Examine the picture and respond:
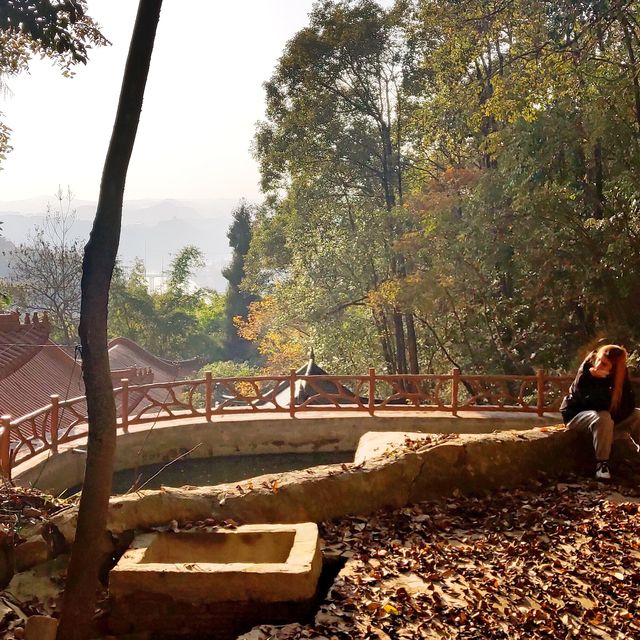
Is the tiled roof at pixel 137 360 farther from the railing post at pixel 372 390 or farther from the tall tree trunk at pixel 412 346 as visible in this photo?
the railing post at pixel 372 390

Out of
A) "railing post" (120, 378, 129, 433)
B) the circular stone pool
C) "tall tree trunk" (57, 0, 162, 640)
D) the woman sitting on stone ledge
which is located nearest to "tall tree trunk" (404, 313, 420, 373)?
the circular stone pool

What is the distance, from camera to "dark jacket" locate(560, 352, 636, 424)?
629 cm

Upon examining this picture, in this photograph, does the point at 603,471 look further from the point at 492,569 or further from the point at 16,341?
the point at 16,341

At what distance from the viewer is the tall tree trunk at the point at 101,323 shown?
11.9 ft

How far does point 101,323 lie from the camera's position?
3686 mm

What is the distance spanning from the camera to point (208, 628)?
4270 mm

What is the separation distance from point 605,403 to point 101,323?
5.04 m

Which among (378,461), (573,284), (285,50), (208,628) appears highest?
(285,50)

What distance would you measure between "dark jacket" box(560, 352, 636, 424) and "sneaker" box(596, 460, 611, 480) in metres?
0.50

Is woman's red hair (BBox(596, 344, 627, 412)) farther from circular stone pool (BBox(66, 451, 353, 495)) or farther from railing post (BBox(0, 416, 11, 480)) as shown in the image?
railing post (BBox(0, 416, 11, 480))

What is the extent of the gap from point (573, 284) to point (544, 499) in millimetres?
8154

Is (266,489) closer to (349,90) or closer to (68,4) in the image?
(68,4)

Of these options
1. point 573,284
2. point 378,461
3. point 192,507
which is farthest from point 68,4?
point 573,284

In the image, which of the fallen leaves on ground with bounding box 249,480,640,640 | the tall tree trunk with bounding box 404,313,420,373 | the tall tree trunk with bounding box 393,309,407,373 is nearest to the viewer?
the fallen leaves on ground with bounding box 249,480,640,640
